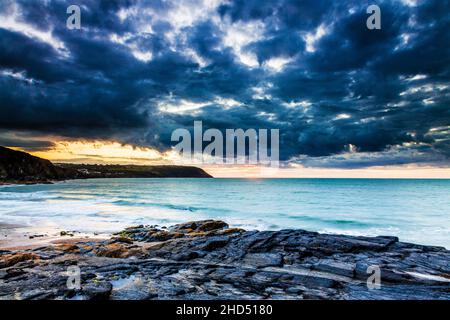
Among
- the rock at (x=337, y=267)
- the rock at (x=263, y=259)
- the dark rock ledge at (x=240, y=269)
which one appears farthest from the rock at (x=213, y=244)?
the rock at (x=337, y=267)

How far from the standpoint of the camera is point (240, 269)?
35.5ft

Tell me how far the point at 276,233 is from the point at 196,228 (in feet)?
26.3

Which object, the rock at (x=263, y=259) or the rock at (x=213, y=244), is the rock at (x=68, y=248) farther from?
the rock at (x=263, y=259)

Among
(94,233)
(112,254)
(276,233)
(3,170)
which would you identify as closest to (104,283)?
(112,254)

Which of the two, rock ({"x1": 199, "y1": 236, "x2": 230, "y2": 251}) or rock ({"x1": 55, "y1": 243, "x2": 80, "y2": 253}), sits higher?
rock ({"x1": 199, "y1": 236, "x2": 230, "y2": 251})

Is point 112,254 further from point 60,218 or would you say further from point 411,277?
point 60,218

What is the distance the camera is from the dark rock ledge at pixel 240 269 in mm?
8484

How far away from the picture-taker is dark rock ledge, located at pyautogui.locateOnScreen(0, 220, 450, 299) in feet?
27.8

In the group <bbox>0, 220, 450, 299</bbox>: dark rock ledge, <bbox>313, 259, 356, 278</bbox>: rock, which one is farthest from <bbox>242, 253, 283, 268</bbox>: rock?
<bbox>313, 259, 356, 278</bbox>: rock

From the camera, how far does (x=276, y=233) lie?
15.9 metres

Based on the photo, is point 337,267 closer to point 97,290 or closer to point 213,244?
point 213,244

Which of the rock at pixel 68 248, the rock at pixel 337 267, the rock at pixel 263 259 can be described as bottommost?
the rock at pixel 68 248

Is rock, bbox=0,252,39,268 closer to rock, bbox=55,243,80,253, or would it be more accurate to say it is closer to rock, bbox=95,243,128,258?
rock, bbox=55,243,80,253

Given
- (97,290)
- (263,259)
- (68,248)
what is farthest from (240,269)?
(68,248)
